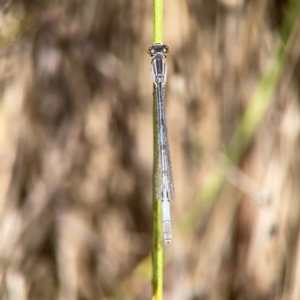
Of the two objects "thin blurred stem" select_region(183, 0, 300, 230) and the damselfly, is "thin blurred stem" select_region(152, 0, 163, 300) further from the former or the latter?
"thin blurred stem" select_region(183, 0, 300, 230)

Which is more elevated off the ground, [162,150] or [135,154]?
[135,154]

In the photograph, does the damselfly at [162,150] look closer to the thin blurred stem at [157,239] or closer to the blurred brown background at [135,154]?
the thin blurred stem at [157,239]

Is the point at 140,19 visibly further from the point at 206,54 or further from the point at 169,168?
the point at 169,168

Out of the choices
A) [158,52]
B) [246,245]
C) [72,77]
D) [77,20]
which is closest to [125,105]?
[72,77]

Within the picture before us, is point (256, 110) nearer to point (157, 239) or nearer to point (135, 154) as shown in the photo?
point (135, 154)

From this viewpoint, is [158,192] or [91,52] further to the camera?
[91,52]

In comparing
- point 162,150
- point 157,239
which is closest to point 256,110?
point 162,150

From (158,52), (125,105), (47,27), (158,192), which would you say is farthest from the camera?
(125,105)
